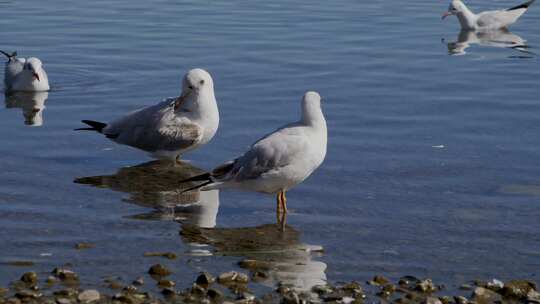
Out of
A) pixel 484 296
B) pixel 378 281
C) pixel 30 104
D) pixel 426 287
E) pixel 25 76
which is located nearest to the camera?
pixel 484 296

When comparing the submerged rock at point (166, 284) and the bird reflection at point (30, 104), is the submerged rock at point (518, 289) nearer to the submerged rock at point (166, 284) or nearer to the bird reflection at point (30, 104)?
the submerged rock at point (166, 284)

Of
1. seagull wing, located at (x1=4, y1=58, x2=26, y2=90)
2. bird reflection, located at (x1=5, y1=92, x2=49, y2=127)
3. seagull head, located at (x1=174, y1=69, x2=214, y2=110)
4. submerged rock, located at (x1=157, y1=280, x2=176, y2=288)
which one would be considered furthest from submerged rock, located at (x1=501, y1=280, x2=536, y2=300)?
seagull wing, located at (x1=4, y1=58, x2=26, y2=90)

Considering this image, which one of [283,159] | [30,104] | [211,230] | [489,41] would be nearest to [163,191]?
[211,230]

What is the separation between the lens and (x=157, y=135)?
11289mm

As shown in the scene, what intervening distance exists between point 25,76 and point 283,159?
22.2 feet

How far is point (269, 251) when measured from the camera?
8578 mm

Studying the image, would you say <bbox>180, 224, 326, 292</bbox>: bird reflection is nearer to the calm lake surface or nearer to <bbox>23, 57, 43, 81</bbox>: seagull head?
the calm lake surface

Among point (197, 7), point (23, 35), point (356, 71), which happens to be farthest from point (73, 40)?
point (356, 71)

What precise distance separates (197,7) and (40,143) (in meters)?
10.1

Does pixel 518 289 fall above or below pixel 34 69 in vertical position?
below

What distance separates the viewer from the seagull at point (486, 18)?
20.2 metres

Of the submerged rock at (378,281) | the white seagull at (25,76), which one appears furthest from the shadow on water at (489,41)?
the submerged rock at (378,281)

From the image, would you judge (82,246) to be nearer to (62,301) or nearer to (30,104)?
(62,301)

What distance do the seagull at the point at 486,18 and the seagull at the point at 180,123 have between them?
32.6ft
